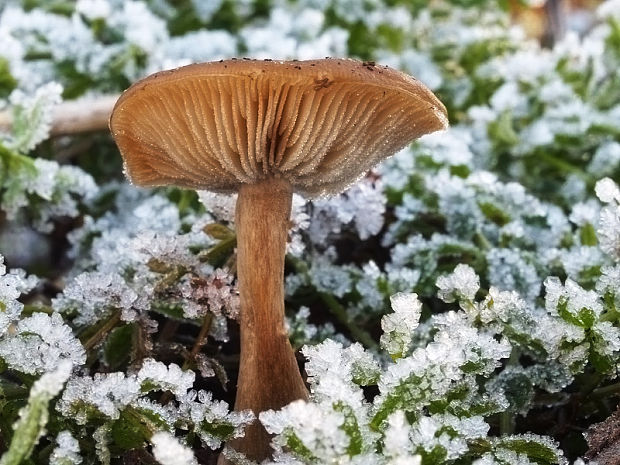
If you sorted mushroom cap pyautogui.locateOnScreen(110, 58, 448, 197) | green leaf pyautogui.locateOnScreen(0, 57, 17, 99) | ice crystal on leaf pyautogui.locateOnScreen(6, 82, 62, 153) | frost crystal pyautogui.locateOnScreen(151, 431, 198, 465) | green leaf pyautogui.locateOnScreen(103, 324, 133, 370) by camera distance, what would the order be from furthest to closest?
green leaf pyautogui.locateOnScreen(0, 57, 17, 99) → ice crystal on leaf pyautogui.locateOnScreen(6, 82, 62, 153) → green leaf pyautogui.locateOnScreen(103, 324, 133, 370) → mushroom cap pyautogui.locateOnScreen(110, 58, 448, 197) → frost crystal pyautogui.locateOnScreen(151, 431, 198, 465)

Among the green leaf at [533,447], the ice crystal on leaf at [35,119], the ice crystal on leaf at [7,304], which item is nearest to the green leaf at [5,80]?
the ice crystal on leaf at [35,119]

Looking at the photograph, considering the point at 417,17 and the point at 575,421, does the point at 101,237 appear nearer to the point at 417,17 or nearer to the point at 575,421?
the point at 575,421

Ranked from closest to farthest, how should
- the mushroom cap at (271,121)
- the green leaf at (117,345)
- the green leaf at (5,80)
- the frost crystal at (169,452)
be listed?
1. the frost crystal at (169,452)
2. the mushroom cap at (271,121)
3. the green leaf at (117,345)
4. the green leaf at (5,80)

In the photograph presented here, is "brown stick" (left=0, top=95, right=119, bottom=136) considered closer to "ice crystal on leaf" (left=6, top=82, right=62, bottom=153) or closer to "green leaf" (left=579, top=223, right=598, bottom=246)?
"ice crystal on leaf" (left=6, top=82, right=62, bottom=153)

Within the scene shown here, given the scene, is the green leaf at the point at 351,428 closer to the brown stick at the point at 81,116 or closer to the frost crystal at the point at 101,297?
the frost crystal at the point at 101,297

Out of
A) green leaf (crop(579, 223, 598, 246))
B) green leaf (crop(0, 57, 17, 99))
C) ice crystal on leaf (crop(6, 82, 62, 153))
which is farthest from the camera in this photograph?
green leaf (crop(0, 57, 17, 99))

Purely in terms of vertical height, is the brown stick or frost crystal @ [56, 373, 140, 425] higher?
the brown stick

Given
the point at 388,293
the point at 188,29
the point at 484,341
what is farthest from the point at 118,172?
the point at 484,341

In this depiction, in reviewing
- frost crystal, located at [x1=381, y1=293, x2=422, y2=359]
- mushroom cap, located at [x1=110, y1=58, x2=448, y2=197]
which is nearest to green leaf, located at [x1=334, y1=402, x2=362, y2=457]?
frost crystal, located at [x1=381, y1=293, x2=422, y2=359]
